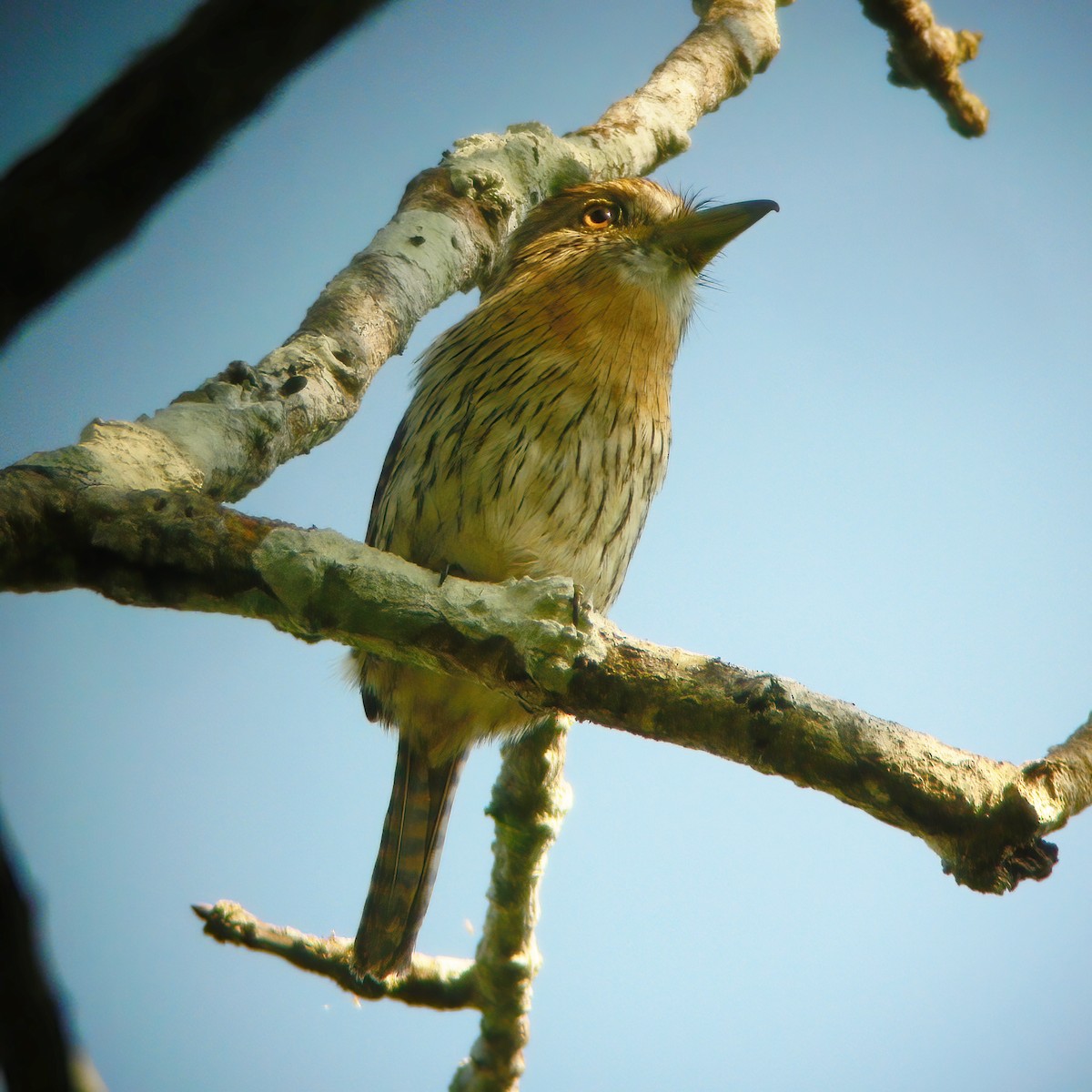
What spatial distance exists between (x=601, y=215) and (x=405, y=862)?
2660 mm

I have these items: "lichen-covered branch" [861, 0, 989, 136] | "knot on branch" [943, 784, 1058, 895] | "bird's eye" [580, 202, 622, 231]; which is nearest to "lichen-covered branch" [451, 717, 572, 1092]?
"knot on branch" [943, 784, 1058, 895]

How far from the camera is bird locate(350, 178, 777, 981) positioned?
3.11m

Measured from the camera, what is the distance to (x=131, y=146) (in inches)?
24.3

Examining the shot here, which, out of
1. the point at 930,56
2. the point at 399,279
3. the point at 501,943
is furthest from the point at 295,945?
the point at 930,56

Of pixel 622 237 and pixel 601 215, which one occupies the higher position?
pixel 601 215

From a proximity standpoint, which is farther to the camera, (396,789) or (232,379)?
(396,789)

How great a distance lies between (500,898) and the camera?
140 inches

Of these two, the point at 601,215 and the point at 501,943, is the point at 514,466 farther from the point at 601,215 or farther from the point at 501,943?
the point at 501,943

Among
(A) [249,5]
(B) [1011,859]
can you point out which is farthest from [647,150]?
(A) [249,5]

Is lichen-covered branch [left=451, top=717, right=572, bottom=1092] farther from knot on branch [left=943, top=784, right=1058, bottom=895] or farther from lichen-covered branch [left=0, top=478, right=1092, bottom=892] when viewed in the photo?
knot on branch [left=943, top=784, right=1058, bottom=895]

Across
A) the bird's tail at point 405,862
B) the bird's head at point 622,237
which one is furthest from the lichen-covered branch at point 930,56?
the bird's tail at point 405,862

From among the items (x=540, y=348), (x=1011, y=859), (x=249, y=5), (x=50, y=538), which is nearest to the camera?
(x=249, y=5)

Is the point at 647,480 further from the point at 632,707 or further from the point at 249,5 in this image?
the point at 249,5

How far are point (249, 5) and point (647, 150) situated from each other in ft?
14.8
